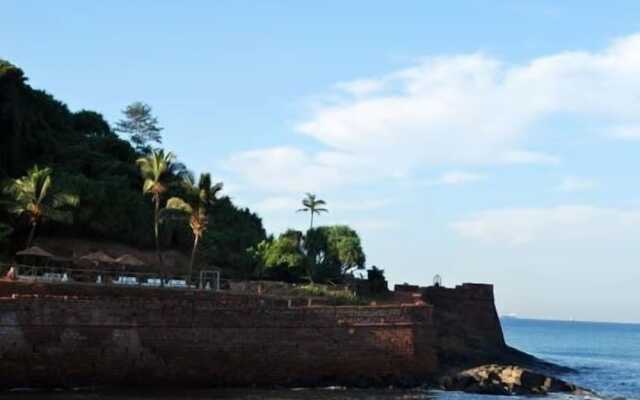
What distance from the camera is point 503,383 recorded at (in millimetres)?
38281

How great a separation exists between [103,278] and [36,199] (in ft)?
17.6

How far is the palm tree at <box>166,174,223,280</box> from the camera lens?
137 feet

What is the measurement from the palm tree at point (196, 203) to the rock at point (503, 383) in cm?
1378

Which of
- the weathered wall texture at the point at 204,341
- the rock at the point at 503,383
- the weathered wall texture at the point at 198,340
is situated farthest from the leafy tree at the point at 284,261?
the rock at the point at 503,383

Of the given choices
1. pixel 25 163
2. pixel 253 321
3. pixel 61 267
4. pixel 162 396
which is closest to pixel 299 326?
pixel 253 321

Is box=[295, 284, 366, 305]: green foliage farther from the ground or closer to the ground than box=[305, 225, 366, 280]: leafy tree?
closer to the ground

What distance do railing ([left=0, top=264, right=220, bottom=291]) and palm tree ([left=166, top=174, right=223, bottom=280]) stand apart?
1.05 metres

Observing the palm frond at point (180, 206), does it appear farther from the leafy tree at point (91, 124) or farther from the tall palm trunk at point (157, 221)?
the leafy tree at point (91, 124)

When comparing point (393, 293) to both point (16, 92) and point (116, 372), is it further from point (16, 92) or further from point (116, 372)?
point (16, 92)

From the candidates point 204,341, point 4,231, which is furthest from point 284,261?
point 4,231

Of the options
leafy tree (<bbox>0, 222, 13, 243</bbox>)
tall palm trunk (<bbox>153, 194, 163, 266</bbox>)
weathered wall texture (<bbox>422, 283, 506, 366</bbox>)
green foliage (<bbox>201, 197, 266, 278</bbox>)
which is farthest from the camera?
green foliage (<bbox>201, 197, 266, 278</bbox>)

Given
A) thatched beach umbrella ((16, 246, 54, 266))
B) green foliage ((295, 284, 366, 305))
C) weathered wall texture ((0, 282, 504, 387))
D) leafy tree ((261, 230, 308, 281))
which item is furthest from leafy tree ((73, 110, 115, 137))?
weathered wall texture ((0, 282, 504, 387))

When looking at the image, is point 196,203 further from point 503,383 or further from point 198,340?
point 503,383

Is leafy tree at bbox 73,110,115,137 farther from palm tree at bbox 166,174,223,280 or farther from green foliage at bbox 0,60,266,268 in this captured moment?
palm tree at bbox 166,174,223,280
